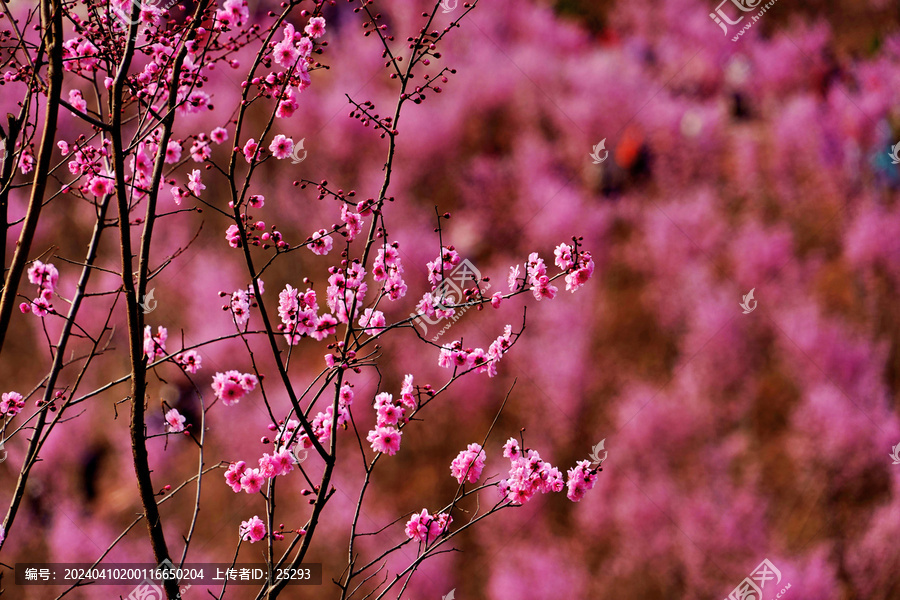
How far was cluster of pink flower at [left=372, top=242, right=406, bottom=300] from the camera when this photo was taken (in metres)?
2.15

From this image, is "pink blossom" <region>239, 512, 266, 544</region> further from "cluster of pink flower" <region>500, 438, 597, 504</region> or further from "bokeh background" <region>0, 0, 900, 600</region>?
"bokeh background" <region>0, 0, 900, 600</region>

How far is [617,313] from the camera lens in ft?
20.7

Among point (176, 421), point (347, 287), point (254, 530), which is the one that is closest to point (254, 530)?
point (254, 530)

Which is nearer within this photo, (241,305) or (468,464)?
(241,305)

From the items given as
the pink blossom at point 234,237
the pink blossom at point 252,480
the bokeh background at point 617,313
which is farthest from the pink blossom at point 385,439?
the bokeh background at point 617,313

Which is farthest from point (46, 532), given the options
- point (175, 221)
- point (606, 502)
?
point (606, 502)

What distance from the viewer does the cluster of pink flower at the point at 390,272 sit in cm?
215

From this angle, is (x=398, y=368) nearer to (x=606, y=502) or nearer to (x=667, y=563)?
(x=606, y=502)

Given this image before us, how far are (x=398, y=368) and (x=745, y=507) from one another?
3.11 m

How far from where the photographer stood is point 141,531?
5836mm

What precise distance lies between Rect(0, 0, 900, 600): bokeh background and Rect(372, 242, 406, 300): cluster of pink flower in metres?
2.77

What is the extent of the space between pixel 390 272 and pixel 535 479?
0.87m

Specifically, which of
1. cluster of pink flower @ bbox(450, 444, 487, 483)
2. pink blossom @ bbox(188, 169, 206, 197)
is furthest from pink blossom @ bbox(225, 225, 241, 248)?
cluster of pink flower @ bbox(450, 444, 487, 483)

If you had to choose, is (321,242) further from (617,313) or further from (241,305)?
(617,313)
